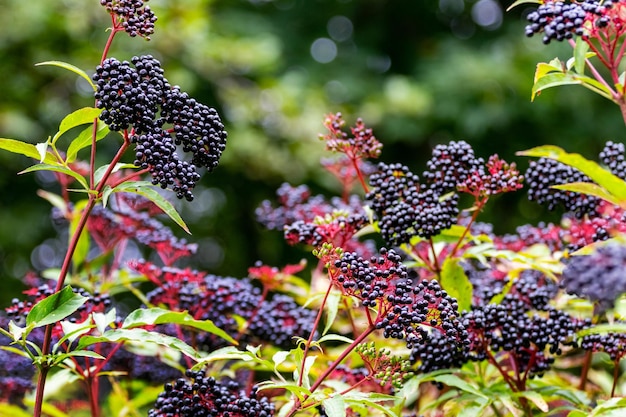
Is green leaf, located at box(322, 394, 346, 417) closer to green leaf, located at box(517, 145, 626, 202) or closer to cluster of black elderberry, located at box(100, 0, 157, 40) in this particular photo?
green leaf, located at box(517, 145, 626, 202)

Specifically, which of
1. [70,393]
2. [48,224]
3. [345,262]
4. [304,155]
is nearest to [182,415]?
[345,262]

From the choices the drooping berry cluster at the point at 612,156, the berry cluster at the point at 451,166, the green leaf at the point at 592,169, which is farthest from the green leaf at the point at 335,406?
the drooping berry cluster at the point at 612,156

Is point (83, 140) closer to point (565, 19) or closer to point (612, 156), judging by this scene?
point (565, 19)

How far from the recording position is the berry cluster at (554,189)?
6.32 feet

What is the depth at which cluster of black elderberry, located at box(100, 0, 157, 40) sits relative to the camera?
1.58 m

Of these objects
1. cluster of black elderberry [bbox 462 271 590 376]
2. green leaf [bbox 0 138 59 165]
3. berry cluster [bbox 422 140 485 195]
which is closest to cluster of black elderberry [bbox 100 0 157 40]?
green leaf [bbox 0 138 59 165]

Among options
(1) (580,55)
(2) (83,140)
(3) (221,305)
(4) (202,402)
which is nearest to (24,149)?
(2) (83,140)

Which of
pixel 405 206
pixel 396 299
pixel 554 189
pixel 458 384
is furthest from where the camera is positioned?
pixel 554 189

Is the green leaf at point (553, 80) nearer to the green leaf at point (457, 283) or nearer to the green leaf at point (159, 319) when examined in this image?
the green leaf at point (457, 283)

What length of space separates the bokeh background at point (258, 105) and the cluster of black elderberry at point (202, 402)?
15.0ft

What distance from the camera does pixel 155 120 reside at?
1.48 metres

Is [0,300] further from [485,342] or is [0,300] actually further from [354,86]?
[485,342]

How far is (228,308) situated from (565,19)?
1257mm

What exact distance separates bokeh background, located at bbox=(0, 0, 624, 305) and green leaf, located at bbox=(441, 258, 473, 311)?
404 cm
